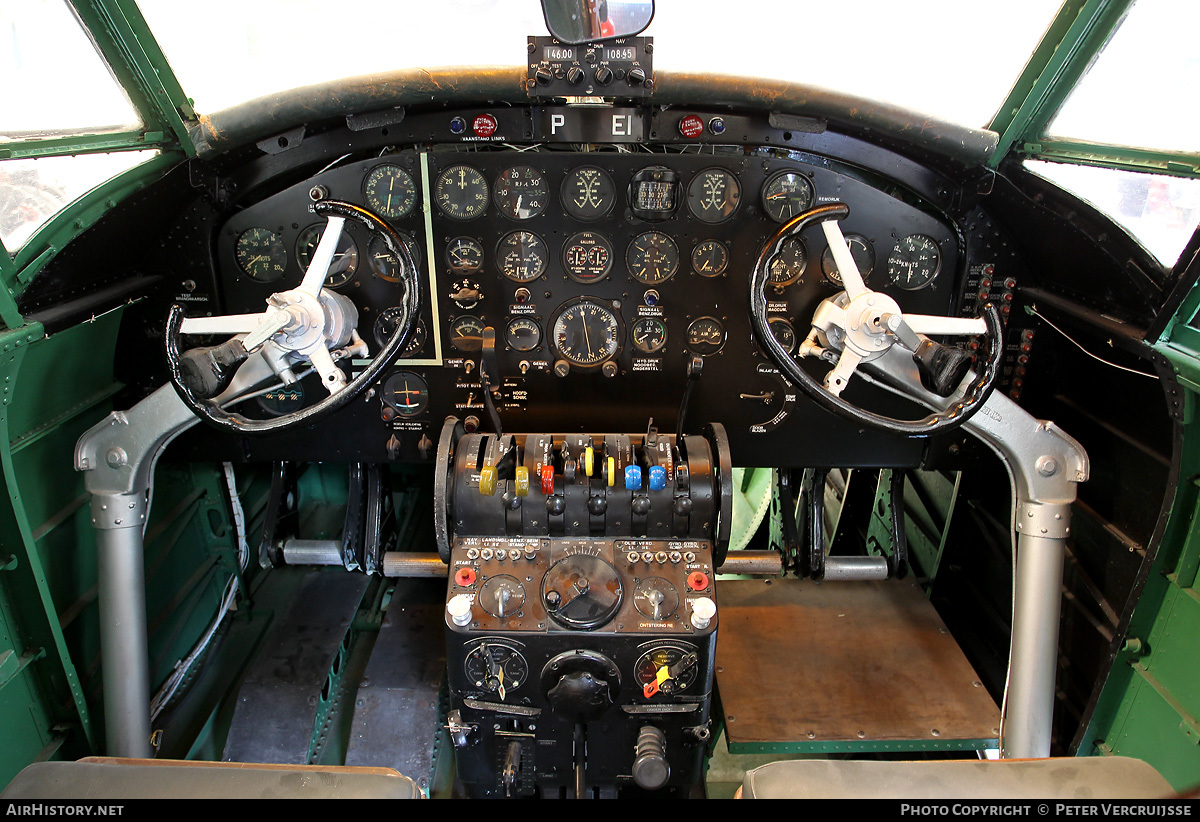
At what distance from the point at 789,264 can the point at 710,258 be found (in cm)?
27

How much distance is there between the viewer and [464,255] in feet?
8.35

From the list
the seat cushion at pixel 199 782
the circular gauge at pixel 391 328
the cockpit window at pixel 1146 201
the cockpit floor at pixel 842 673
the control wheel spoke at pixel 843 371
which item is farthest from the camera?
the circular gauge at pixel 391 328

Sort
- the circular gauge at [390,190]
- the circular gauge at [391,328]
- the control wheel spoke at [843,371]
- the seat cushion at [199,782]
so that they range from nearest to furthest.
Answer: the seat cushion at [199,782] < the control wheel spoke at [843,371] < the circular gauge at [390,190] < the circular gauge at [391,328]

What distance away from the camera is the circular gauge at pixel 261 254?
8.38 ft

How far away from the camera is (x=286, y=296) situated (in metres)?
2.00

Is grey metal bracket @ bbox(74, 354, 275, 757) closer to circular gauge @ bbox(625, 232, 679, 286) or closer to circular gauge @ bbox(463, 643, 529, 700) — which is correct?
circular gauge @ bbox(463, 643, 529, 700)

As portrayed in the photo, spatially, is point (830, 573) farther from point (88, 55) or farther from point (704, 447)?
point (88, 55)

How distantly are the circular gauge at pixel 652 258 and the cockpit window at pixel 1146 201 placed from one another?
1195 millimetres

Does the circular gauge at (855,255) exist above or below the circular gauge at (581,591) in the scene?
above

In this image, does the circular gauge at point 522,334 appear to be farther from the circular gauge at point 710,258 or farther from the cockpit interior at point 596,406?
the circular gauge at point 710,258

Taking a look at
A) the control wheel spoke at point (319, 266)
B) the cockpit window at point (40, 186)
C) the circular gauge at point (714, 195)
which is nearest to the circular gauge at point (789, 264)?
the circular gauge at point (714, 195)

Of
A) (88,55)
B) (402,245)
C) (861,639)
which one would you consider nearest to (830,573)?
(861,639)

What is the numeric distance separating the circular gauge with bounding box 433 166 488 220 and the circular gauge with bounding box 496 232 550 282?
5.6 inches

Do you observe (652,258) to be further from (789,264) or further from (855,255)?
(855,255)
